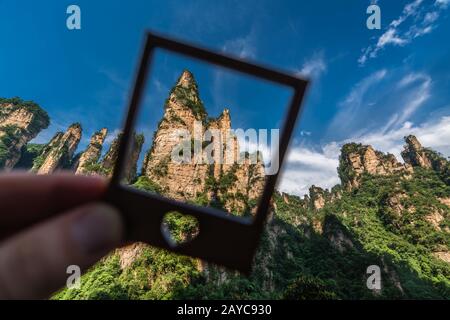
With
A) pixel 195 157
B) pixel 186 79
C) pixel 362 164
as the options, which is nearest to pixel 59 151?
pixel 186 79

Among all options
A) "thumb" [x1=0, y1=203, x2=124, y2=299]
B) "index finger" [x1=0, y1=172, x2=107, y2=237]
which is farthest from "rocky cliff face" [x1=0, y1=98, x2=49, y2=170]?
"thumb" [x1=0, y1=203, x2=124, y2=299]

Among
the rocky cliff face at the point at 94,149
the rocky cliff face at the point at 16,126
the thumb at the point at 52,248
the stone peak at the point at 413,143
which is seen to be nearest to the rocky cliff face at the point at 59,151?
the rocky cliff face at the point at 94,149

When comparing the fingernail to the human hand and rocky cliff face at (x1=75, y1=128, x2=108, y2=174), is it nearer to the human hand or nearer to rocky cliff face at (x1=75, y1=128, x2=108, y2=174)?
the human hand

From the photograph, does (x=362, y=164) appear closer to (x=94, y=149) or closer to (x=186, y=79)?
(x=186, y=79)

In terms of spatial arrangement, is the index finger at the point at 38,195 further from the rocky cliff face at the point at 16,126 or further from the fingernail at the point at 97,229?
the rocky cliff face at the point at 16,126

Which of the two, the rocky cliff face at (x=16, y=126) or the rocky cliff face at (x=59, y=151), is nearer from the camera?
the rocky cliff face at (x=59, y=151)
